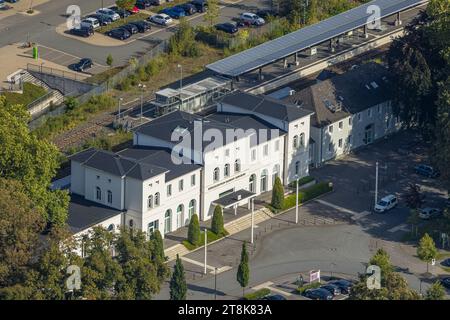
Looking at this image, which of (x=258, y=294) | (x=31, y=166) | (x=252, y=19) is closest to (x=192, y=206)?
(x=258, y=294)

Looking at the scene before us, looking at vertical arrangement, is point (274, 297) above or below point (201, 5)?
below

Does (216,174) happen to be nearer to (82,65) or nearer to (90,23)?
(82,65)

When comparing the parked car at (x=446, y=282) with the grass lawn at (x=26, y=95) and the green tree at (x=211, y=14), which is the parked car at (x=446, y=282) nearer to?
the grass lawn at (x=26, y=95)

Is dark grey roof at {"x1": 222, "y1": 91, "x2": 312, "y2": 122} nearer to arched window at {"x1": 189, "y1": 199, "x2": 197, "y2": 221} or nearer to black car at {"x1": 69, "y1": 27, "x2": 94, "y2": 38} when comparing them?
arched window at {"x1": 189, "y1": 199, "x2": 197, "y2": 221}

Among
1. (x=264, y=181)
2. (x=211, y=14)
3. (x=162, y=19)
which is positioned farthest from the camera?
(x=162, y=19)

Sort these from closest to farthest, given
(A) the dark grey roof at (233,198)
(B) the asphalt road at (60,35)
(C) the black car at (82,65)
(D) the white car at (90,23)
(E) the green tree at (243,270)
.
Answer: (E) the green tree at (243,270) → (A) the dark grey roof at (233,198) → (C) the black car at (82,65) → (B) the asphalt road at (60,35) → (D) the white car at (90,23)

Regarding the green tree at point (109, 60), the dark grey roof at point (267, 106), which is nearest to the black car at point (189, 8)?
the green tree at point (109, 60)
